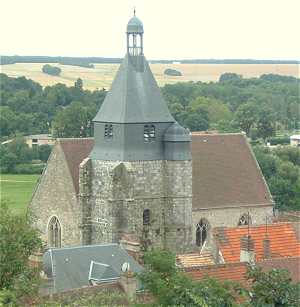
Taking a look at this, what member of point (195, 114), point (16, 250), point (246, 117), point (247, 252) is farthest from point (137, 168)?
point (246, 117)

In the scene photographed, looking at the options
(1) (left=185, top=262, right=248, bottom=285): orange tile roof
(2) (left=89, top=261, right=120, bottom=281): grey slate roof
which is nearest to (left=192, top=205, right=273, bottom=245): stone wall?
(2) (left=89, top=261, right=120, bottom=281): grey slate roof

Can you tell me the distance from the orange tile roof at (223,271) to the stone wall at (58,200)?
16749 millimetres

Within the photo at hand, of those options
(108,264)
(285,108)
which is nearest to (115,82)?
(108,264)

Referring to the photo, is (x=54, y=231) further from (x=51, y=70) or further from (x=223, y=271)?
(x=51, y=70)

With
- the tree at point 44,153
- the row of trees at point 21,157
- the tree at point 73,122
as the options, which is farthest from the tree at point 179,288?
the tree at point 44,153

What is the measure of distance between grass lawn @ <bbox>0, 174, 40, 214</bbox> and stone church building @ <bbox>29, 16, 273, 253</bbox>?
22.4 metres

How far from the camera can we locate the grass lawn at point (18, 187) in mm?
82062

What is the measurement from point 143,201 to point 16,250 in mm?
17964

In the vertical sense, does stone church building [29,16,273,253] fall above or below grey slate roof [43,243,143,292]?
above

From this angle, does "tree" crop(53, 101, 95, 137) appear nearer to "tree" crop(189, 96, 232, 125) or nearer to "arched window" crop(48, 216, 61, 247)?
"arched window" crop(48, 216, 61, 247)

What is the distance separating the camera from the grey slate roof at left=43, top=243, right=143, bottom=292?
1683 inches

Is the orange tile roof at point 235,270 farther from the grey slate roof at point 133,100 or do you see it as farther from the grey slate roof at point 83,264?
the grey slate roof at point 133,100

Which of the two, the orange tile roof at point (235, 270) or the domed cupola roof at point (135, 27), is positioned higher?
the domed cupola roof at point (135, 27)

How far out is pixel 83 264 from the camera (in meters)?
44.3
